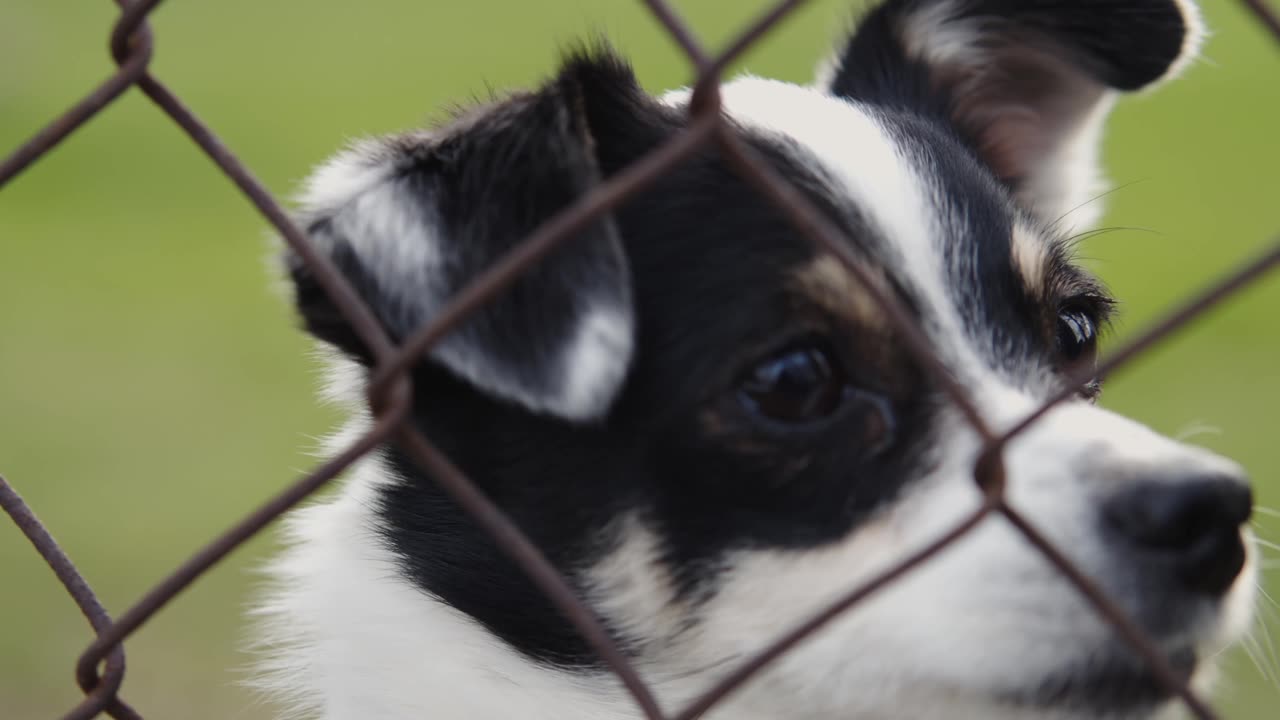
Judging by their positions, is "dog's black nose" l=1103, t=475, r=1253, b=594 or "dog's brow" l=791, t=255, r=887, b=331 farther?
"dog's brow" l=791, t=255, r=887, b=331

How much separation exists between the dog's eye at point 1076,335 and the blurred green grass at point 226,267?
46cm

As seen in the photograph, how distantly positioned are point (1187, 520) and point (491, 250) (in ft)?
2.68

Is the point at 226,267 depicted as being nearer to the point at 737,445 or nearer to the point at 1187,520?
the point at 737,445

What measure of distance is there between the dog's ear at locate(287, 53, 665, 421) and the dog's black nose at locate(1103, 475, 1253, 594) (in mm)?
561

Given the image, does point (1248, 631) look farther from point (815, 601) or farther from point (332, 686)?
point (332, 686)

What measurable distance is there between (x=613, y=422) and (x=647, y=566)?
194 mm

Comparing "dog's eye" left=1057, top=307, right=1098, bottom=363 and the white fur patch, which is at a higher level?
the white fur patch

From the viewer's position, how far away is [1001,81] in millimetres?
2678

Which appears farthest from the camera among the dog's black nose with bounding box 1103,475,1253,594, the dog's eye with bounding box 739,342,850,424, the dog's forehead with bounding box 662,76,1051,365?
the dog's forehead with bounding box 662,76,1051,365

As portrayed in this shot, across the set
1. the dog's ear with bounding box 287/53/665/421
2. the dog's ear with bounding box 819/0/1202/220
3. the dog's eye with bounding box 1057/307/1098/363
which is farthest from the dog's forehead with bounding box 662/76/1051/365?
the dog's ear with bounding box 287/53/665/421

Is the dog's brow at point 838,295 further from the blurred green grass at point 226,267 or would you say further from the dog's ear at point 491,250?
the blurred green grass at point 226,267

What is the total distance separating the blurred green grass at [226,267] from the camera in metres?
5.14

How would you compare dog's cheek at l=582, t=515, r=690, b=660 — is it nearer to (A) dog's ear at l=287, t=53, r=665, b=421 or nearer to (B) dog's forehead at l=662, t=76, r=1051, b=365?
(A) dog's ear at l=287, t=53, r=665, b=421

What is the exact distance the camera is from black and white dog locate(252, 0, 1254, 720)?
1580mm
